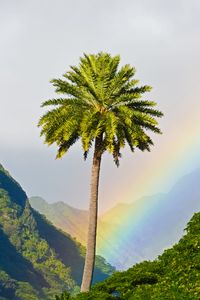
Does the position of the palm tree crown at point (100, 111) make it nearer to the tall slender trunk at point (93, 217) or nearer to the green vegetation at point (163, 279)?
the tall slender trunk at point (93, 217)

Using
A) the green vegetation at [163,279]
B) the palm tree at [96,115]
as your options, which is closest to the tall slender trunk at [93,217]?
the palm tree at [96,115]

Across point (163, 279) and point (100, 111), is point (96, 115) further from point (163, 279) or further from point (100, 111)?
point (163, 279)

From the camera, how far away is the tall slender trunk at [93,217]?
3750 centimetres

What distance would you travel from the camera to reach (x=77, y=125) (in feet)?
124

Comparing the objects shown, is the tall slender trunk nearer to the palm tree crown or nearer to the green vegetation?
the palm tree crown

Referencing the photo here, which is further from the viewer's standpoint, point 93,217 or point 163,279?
point 93,217

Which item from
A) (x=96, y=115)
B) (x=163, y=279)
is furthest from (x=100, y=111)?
(x=163, y=279)

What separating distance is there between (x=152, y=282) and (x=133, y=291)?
5.89 ft

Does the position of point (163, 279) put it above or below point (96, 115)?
below

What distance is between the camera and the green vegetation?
19.5m

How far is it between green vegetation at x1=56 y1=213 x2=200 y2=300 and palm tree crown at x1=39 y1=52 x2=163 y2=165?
12.3 meters

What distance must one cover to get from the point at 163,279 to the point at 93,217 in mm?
16657

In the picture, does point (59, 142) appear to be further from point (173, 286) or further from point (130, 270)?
point (173, 286)

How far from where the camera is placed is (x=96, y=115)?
125ft
